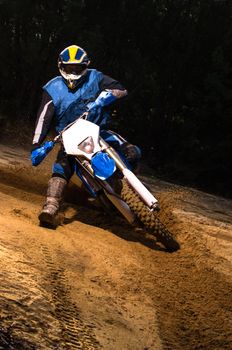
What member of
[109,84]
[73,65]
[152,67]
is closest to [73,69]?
[73,65]

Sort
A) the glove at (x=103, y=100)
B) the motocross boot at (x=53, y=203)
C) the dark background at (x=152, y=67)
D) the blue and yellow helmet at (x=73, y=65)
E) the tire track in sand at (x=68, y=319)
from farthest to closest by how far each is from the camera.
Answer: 1. the dark background at (x=152, y=67)
2. the blue and yellow helmet at (x=73, y=65)
3. the glove at (x=103, y=100)
4. the motocross boot at (x=53, y=203)
5. the tire track in sand at (x=68, y=319)

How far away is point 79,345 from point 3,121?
8331 millimetres

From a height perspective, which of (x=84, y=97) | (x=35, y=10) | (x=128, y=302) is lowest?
(x=128, y=302)

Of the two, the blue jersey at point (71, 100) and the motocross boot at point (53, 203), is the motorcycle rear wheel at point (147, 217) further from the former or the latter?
the blue jersey at point (71, 100)

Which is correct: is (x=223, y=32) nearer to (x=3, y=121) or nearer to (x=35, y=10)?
(x=35, y=10)

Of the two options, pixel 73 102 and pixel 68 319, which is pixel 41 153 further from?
pixel 68 319

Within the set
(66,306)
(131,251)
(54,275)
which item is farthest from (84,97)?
(66,306)

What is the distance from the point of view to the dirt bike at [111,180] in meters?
4.41

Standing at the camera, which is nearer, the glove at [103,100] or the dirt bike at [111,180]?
the dirt bike at [111,180]

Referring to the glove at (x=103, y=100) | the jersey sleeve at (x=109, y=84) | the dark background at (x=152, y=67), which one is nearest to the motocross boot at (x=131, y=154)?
the glove at (x=103, y=100)

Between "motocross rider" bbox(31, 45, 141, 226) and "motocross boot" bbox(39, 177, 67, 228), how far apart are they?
32 mm

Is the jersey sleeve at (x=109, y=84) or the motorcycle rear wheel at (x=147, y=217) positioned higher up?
the jersey sleeve at (x=109, y=84)

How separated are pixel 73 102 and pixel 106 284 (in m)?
2.41

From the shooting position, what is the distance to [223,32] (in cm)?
1036
